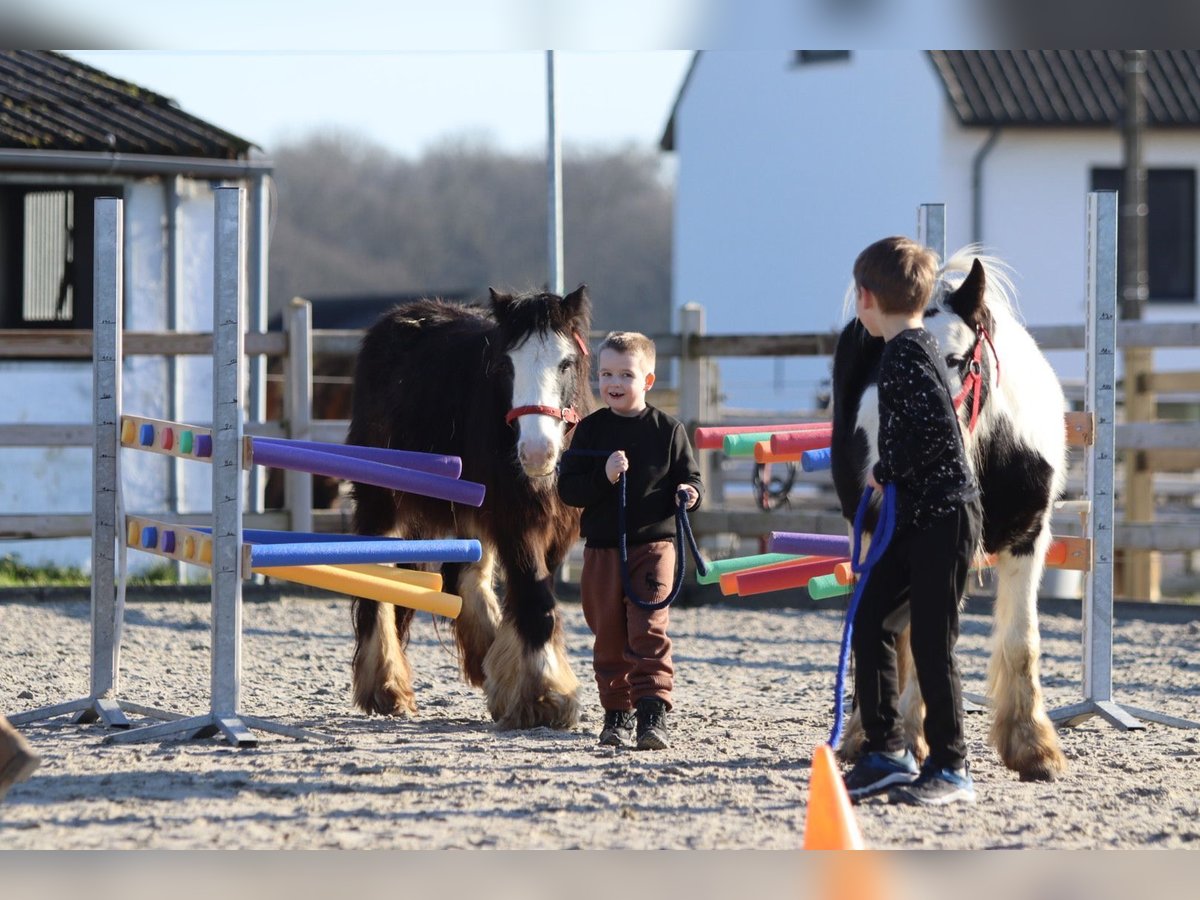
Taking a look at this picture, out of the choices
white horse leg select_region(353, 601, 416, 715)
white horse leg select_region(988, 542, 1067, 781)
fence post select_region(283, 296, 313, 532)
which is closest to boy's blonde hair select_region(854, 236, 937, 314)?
white horse leg select_region(988, 542, 1067, 781)

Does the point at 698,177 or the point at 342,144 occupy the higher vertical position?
the point at 342,144

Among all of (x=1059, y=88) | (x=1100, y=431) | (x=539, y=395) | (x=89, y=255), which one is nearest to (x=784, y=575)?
(x=539, y=395)

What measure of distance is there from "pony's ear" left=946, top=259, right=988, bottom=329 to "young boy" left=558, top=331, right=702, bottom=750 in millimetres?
1152

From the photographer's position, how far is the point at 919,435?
402 centimetres

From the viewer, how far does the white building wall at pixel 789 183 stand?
73.0ft

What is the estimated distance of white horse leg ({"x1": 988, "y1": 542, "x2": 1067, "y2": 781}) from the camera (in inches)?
180

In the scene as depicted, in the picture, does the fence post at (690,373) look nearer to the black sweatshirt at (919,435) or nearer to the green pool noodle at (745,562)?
the green pool noodle at (745,562)

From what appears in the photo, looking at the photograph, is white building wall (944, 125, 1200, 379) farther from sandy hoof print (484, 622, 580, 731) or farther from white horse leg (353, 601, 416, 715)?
sandy hoof print (484, 622, 580, 731)

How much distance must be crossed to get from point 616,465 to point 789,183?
19.7 meters

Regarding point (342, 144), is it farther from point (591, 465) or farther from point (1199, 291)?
point (591, 465)

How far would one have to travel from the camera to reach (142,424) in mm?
5422

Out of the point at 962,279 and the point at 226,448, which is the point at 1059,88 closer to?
the point at 962,279

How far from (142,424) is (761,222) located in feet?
65.0

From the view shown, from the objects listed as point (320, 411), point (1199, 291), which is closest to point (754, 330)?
point (1199, 291)
